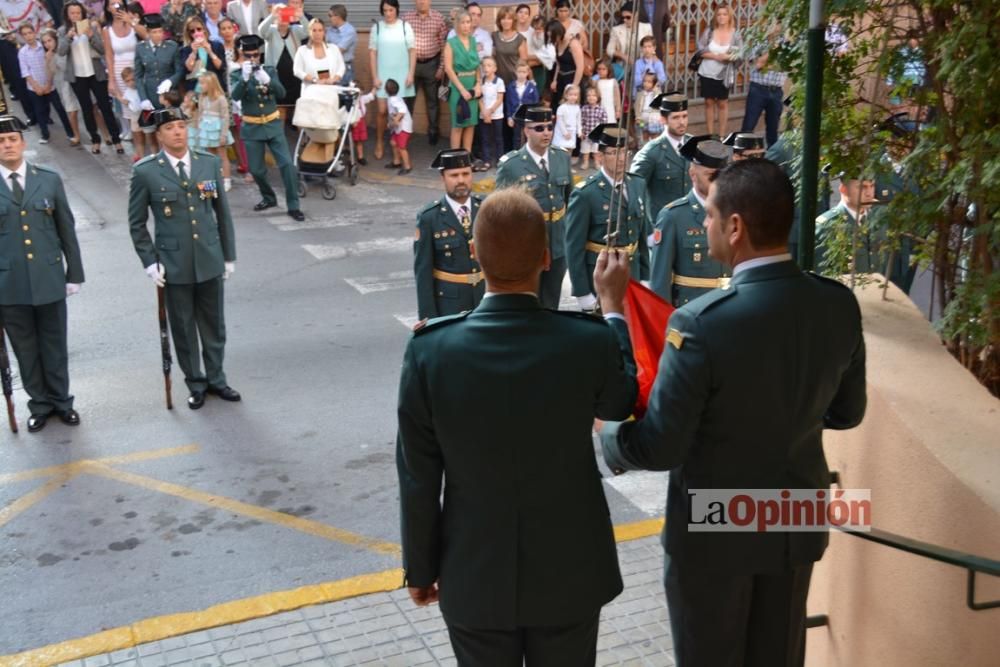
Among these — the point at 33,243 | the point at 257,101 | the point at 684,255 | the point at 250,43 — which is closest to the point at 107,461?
the point at 33,243

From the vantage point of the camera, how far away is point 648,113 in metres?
12.9

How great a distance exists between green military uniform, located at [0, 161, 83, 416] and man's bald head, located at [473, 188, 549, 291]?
5.43m

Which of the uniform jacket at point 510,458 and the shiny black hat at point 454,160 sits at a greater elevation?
the shiny black hat at point 454,160

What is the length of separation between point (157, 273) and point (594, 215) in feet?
10.2

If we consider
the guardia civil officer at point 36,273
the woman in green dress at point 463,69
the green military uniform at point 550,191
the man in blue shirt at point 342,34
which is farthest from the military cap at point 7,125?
the man in blue shirt at point 342,34

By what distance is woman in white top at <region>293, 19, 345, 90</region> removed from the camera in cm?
1483

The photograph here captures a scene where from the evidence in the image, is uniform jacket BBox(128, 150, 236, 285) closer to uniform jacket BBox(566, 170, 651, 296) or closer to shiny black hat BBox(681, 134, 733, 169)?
uniform jacket BBox(566, 170, 651, 296)

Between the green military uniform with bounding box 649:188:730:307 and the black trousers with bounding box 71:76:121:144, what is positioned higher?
the black trousers with bounding box 71:76:121:144

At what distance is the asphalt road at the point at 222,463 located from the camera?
574 centimetres

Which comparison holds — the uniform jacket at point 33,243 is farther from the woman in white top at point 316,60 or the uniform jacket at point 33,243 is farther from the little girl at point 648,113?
the woman in white top at point 316,60

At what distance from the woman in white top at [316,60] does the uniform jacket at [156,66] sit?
1786mm

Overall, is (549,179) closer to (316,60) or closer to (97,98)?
(316,60)

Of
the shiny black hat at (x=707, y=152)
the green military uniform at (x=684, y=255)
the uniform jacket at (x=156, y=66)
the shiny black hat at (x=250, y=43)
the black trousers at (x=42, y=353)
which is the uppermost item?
the shiny black hat at (x=250, y=43)

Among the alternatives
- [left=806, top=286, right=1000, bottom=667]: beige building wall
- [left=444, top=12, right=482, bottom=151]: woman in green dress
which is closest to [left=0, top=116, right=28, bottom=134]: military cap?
[left=806, top=286, right=1000, bottom=667]: beige building wall
